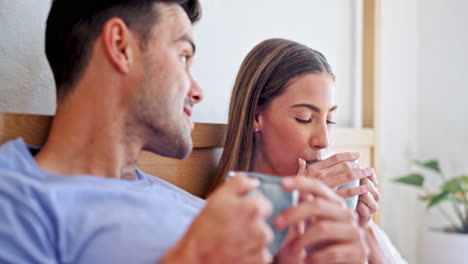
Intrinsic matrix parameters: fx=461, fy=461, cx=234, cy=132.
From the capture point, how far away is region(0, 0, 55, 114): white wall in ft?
3.05

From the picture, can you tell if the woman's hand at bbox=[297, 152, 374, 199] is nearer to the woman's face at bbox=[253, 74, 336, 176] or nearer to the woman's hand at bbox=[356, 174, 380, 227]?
the woman's hand at bbox=[356, 174, 380, 227]

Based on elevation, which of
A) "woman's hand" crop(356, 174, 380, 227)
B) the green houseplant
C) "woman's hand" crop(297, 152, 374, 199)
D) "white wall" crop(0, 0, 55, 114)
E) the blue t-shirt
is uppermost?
"white wall" crop(0, 0, 55, 114)

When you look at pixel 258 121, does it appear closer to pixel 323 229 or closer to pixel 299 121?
pixel 299 121

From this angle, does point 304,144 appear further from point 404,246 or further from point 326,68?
point 404,246

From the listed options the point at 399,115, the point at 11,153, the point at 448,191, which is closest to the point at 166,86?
the point at 11,153

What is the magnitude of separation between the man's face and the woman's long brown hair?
386mm

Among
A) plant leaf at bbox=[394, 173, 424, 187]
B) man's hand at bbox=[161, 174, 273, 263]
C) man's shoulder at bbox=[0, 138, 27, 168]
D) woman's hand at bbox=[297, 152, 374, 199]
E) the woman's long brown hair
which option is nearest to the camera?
man's hand at bbox=[161, 174, 273, 263]

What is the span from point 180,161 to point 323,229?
659mm

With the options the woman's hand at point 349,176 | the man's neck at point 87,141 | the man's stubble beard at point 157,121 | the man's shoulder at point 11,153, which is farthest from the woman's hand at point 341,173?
the man's shoulder at point 11,153

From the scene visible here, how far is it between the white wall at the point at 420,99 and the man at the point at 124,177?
84.1 inches

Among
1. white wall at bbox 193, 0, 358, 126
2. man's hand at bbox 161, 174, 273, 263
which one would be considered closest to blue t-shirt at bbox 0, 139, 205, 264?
man's hand at bbox 161, 174, 273, 263

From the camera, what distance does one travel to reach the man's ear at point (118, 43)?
2.64ft

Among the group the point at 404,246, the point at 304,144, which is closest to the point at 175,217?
the point at 304,144

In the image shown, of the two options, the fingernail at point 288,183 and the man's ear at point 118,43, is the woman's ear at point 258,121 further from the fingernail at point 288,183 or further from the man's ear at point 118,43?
the fingernail at point 288,183
